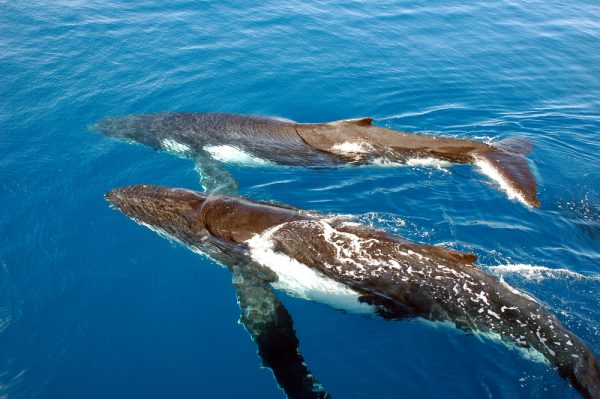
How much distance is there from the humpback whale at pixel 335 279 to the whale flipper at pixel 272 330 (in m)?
0.02

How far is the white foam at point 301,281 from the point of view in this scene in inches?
361

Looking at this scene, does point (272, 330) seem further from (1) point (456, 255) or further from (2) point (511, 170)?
(2) point (511, 170)

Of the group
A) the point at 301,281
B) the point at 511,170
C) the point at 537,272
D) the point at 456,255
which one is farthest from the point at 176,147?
the point at 537,272

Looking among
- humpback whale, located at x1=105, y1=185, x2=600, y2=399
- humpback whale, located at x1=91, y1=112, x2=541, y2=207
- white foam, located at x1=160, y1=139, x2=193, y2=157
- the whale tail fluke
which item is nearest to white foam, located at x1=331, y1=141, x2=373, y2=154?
humpback whale, located at x1=91, y1=112, x2=541, y2=207

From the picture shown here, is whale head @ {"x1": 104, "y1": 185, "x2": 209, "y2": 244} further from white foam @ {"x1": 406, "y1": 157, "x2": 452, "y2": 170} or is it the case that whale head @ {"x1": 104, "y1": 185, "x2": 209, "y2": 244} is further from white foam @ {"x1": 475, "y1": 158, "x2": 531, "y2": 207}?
white foam @ {"x1": 475, "y1": 158, "x2": 531, "y2": 207}

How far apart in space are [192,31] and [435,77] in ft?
39.0

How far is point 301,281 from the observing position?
31.4ft

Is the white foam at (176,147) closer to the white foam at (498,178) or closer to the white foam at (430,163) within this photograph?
the white foam at (430,163)

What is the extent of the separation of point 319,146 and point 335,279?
18.6ft

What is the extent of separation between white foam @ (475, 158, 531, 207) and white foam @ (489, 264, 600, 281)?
2.42 m

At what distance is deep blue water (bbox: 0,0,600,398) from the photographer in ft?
28.6

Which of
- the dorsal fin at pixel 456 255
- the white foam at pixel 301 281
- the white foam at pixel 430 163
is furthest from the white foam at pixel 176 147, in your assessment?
the dorsal fin at pixel 456 255

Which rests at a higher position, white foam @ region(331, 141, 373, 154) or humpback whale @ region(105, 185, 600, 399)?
white foam @ region(331, 141, 373, 154)

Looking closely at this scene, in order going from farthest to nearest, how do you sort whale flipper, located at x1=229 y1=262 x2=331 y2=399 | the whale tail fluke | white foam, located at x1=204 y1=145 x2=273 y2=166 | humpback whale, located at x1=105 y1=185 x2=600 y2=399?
white foam, located at x1=204 y1=145 x2=273 y2=166, the whale tail fluke, whale flipper, located at x1=229 y1=262 x2=331 y2=399, humpback whale, located at x1=105 y1=185 x2=600 y2=399
